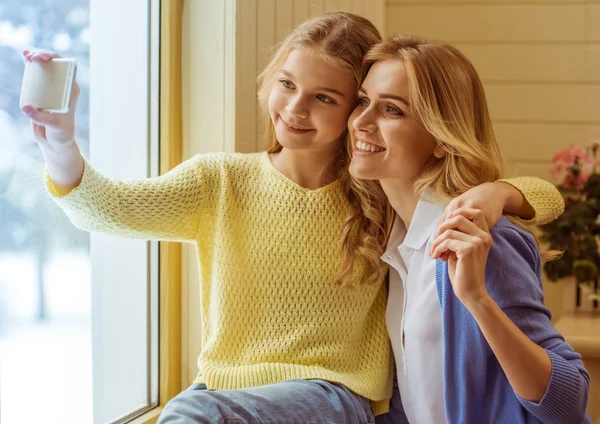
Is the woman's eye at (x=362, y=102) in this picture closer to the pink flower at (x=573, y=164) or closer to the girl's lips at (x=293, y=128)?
the girl's lips at (x=293, y=128)

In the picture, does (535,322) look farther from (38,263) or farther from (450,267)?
(38,263)

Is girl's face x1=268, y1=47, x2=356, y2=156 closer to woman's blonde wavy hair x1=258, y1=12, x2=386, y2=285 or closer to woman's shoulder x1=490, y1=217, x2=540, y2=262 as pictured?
woman's blonde wavy hair x1=258, y1=12, x2=386, y2=285

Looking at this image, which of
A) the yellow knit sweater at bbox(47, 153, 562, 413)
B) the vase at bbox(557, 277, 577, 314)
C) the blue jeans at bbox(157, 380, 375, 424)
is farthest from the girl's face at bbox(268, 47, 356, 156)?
the vase at bbox(557, 277, 577, 314)

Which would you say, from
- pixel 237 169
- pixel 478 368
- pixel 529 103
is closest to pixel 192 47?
pixel 237 169

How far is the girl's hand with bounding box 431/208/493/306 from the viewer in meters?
1.19

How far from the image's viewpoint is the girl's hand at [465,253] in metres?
1.19

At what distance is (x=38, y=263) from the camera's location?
140 cm

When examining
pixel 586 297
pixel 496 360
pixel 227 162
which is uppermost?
pixel 227 162

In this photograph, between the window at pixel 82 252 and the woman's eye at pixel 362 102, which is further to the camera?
the woman's eye at pixel 362 102

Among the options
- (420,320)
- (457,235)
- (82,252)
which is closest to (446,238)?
(457,235)

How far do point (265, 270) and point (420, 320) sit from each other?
1.02ft

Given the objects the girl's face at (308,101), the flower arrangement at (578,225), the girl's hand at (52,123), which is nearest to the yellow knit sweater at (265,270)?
the girl's face at (308,101)

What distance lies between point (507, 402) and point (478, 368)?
0.25ft

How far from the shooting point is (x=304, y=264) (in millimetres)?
1496
